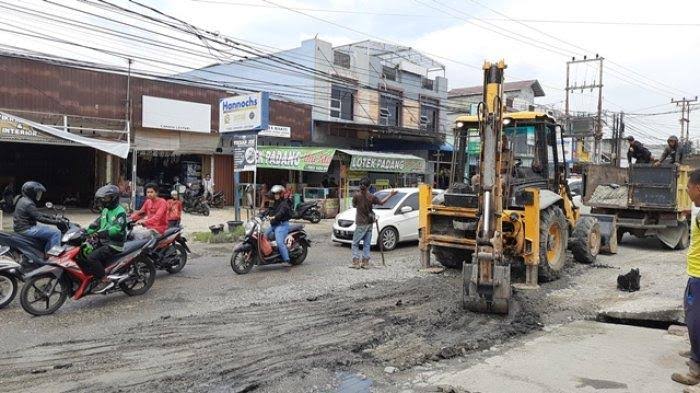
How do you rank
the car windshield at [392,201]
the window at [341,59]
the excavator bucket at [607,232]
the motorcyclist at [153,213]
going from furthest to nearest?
the window at [341,59]
the car windshield at [392,201]
the excavator bucket at [607,232]
the motorcyclist at [153,213]

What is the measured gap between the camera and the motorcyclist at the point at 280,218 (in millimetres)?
10008

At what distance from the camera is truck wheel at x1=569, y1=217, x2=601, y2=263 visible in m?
10.6

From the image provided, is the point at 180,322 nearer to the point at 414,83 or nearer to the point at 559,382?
the point at 559,382

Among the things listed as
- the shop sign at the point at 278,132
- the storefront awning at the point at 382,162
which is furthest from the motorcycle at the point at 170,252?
the shop sign at the point at 278,132

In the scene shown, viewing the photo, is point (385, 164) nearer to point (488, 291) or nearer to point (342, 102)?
point (342, 102)

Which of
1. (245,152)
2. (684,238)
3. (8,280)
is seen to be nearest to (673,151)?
(684,238)

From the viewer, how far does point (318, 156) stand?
824 inches

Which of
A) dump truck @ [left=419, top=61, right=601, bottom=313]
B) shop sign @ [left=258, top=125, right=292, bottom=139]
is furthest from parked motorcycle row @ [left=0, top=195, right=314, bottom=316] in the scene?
shop sign @ [left=258, top=125, right=292, bottom=139]

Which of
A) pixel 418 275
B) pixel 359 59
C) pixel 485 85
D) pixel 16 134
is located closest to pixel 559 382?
pixel 485 85

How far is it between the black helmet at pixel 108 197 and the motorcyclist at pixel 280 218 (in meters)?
3.09

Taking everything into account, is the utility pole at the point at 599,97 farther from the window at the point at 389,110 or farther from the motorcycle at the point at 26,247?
the motorcycle at the point at 26,247

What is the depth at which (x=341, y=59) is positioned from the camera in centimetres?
2842

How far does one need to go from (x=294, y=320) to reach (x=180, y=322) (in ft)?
4.36

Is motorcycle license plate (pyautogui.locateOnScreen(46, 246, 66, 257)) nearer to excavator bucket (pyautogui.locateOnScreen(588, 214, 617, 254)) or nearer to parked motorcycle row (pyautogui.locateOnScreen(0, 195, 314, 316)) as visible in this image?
parked motorcycle row (pyautogui.locateOnScreen(0, 195, 314, 316))
